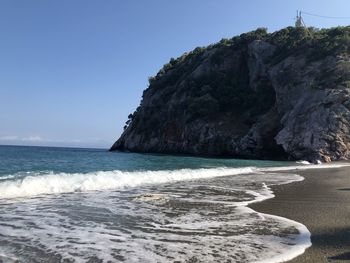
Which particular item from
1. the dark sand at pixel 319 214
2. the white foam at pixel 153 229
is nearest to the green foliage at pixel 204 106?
the dark sand at pixel 319 214

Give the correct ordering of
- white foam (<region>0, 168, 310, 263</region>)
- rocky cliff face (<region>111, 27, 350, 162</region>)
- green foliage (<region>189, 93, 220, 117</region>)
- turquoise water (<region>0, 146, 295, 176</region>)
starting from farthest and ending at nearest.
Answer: green foliage (<region>189, 93, 220, 117</region>) < rocky cliff face (<region>111, 27, 350, 162</region>) < turquoise water (<region>0, 146, 295, 176</region>) < white foam (<region>0, 168, 310, 263</region>)

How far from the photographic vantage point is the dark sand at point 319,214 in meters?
6.23

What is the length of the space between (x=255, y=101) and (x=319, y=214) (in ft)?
190

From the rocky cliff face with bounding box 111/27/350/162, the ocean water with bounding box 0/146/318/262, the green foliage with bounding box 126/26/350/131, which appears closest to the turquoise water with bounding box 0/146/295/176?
the rocky cliff face with bounding box 111/27/350/162

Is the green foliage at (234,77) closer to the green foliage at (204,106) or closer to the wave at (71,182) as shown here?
the green foliage at (204,106)

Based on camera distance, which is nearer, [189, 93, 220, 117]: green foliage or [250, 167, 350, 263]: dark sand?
[250, 167, 350, 263]: dark sand

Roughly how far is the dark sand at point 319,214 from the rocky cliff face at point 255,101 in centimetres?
3126

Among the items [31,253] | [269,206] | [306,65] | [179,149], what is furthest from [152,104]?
[31,253]

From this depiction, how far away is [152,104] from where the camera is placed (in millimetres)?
79938

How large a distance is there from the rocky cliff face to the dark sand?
3126cm

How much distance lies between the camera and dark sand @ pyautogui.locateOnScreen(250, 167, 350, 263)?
6.23 m

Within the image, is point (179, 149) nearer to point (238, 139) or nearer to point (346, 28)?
point (238, 139)

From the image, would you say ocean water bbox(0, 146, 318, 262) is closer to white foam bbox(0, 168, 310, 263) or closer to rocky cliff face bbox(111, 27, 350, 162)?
white foam bbox(0, 168, 310, 263)

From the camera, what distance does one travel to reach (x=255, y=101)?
66.5 meters
